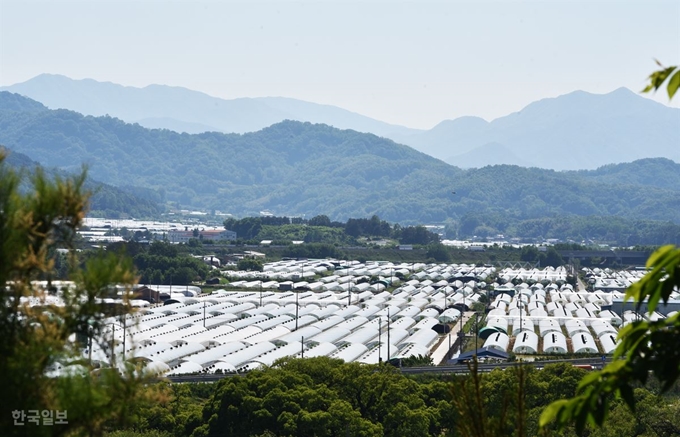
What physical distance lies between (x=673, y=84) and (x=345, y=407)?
13495 mm

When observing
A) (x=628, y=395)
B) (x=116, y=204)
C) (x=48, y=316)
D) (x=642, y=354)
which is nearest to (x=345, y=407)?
(x=48, y=316)

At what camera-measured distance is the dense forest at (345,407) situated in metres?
15.2

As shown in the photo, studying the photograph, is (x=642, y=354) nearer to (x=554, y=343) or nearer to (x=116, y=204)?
(x=554, y=343)

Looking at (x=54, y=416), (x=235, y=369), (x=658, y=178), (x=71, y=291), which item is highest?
(x=658, y=178)

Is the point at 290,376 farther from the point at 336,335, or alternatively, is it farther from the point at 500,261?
the point at 500,261

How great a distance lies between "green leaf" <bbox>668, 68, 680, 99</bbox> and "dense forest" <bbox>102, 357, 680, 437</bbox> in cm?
1229

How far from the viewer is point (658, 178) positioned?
19425 cm

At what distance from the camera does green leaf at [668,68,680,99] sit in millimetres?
2461

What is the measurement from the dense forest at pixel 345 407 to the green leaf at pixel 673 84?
40.3 ft

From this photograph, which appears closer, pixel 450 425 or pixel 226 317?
pixel 450 425

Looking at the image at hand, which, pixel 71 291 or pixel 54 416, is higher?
pixel 71 291

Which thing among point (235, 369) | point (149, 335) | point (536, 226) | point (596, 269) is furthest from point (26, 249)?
point (536, 226)

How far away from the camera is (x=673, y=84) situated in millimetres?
2486

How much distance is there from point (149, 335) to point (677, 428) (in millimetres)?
19143
